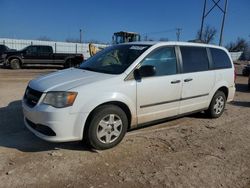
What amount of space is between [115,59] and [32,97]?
172 centimetres

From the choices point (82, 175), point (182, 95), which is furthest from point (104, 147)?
point (182, 95)

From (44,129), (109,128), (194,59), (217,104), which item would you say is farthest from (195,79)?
(44,129)

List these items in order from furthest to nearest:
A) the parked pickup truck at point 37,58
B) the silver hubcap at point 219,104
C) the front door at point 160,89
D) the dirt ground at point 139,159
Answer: the parked pickup truck at point 37,58 → the silver hubcap at point 219,104 → the front door at point 160,89 → the dirt ground at point 139,159

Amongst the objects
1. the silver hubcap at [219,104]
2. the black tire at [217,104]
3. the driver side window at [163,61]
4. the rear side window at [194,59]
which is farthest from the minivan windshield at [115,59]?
the silver hubcap at [219,104]

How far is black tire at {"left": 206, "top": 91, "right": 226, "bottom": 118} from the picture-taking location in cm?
655

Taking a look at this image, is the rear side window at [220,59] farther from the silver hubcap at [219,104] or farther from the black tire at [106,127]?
the black tire at [106,127]

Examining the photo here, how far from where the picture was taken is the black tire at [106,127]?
4.38 m

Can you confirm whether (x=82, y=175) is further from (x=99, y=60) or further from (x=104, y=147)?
(x=99, y=60)

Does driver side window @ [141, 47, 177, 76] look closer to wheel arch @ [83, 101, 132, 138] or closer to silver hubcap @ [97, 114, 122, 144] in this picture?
wheel arch @ [83, 101, 132, 138]

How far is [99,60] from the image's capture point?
565cm

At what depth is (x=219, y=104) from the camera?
676cm

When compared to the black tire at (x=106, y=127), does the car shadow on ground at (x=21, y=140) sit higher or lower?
lower

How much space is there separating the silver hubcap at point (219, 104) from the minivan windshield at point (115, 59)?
247cm

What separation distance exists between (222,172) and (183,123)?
233cm
